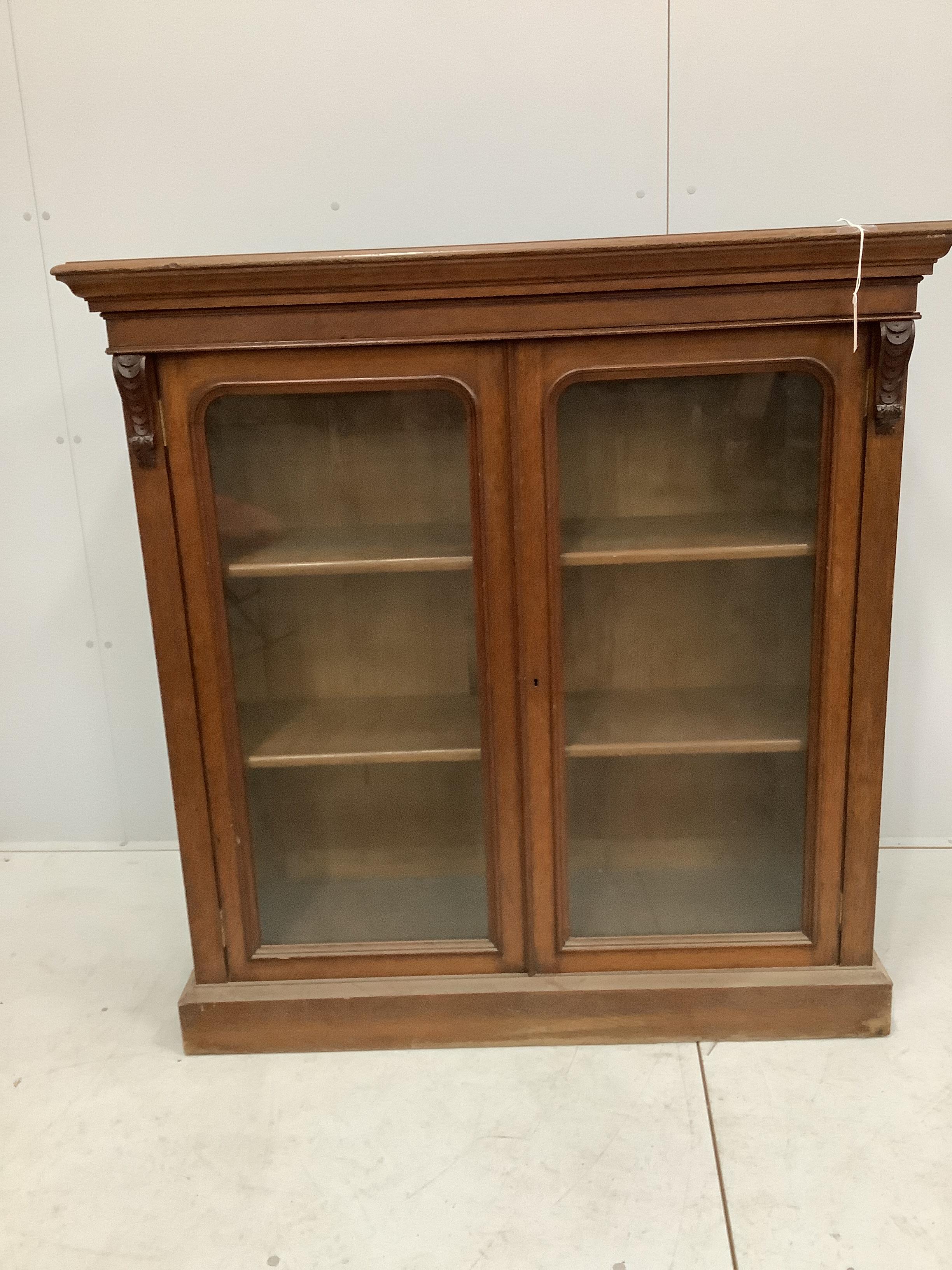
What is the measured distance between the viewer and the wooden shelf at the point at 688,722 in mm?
1486

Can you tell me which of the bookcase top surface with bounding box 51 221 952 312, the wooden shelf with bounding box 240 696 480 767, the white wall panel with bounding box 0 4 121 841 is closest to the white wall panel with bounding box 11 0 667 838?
the white wall panel with bounding box 0 4 121 841

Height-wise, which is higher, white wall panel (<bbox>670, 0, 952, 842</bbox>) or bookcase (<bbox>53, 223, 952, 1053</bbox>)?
white wall panel (<bbox>670, 0, 952, 842</bbox>)

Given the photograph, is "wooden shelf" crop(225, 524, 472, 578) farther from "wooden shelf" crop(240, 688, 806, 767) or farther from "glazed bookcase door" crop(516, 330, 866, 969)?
"wooden shelf" crop(240, 688, 806, 767)

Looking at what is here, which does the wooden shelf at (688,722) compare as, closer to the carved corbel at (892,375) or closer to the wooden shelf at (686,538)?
the wooden shelf at (686,538)

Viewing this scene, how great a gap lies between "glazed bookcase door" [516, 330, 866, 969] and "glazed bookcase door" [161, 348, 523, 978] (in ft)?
0.23

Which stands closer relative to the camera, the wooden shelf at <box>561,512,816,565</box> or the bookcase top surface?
the bookcase top surface

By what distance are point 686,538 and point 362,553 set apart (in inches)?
19.4

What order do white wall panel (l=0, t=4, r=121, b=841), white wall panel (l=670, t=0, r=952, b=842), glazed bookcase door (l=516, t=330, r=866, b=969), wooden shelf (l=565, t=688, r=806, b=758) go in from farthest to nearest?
white wall panel (l=0, t=4, r=121, b=841), white wall panel (l=670, t=0, r=952, b=842), wooden shelf (l=565, t=688, r=806, b=758), glazed bookcase door (l=516, t=330, r=866, b=969)

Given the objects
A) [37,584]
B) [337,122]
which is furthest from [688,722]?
[37,584]

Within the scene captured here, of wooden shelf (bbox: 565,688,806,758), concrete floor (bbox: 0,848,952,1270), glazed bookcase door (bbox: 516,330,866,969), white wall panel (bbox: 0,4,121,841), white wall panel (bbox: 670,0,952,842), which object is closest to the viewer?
concrete floor (bbox: 0,848,952,1270)

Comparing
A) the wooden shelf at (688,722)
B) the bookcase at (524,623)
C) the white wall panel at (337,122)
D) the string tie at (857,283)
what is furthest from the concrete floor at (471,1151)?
the white wall panel at (337,122)

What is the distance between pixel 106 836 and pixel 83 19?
167 cm

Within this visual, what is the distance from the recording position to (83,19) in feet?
5.72

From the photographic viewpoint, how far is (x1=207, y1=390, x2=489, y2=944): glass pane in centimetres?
140
